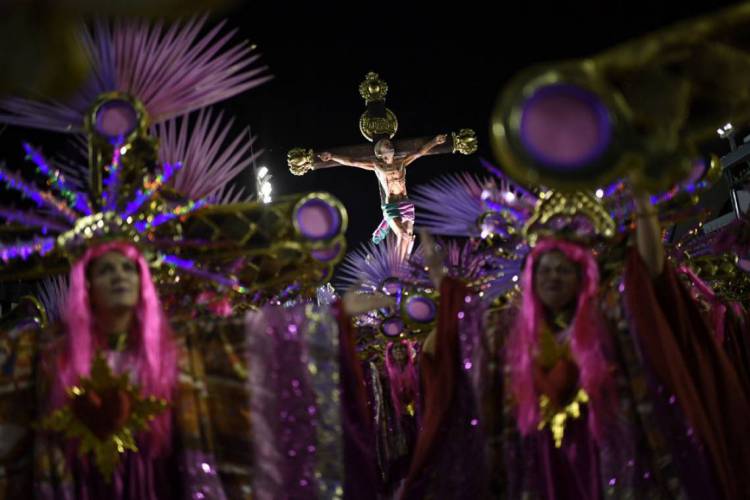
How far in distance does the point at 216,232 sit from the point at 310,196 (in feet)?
1.46

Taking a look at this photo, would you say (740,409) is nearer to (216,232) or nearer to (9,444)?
(216,232)

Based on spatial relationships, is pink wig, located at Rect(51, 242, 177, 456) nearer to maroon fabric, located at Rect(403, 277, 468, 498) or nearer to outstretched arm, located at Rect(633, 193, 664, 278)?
maroon fabric, located at Rect(403, 277, 468, 498)

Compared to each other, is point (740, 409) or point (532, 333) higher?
point (532, 333)

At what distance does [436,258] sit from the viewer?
3809 mm

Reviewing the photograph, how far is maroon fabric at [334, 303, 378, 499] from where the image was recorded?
3268mm

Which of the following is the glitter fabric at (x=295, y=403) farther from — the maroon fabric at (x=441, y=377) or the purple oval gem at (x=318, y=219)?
the maroon fabric at (x=441, y=377)

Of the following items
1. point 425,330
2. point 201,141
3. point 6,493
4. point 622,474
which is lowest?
point 622,474

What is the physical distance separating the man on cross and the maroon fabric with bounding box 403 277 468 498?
540 cm

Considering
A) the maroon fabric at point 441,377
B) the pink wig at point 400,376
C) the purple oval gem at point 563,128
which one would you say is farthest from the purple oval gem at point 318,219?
the pink wig at point 400,376

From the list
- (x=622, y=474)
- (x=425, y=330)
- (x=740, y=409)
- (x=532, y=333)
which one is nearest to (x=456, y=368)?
(x=532, y=333)

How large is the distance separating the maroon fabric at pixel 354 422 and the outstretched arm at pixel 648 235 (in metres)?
1.23

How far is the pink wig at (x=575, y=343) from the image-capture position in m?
3.11

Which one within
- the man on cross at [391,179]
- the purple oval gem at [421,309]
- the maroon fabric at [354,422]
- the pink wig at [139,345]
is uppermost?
the man on cross at [391,179]

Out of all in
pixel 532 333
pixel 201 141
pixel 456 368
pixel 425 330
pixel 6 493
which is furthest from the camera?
pixel 425 330
